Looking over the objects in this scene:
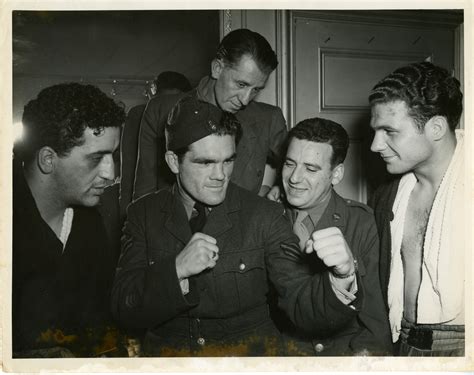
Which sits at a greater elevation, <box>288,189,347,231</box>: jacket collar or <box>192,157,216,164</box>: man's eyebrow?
<box>192,157,216,164</box>: man's eyebrow

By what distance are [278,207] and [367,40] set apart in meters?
0.51

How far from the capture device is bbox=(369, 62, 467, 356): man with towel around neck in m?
1.20

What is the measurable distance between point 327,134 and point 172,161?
0.39m

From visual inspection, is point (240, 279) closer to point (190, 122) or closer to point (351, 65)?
point (190, 122)

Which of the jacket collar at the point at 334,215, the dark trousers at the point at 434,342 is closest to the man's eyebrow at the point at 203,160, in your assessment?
the jacket collar at the point at 334,215

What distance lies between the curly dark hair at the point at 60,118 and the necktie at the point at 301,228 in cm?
52

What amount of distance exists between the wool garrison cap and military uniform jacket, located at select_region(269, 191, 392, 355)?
34 cm

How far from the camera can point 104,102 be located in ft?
3.94

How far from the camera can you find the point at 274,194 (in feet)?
4.12

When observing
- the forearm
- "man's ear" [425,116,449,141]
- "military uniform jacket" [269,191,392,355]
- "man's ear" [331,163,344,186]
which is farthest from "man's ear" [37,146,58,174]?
"man's ear" [425,116,449,141]

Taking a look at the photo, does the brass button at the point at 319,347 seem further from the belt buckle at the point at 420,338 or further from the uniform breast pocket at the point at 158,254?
the uniform breast pocket at the point at 158,254

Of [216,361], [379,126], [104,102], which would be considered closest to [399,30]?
[379,126]

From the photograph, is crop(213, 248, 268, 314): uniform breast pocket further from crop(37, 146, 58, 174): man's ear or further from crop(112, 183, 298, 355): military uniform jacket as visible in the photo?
crop(37, 146, 58, 174): man's ear

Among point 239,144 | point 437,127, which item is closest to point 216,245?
point 239,144
